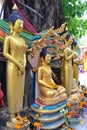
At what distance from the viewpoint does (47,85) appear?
331 centimetres

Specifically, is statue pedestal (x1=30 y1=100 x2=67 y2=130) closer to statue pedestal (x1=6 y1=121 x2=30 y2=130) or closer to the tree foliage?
statue pedestal (x1=6 y1=121 x2=30 y2=130)

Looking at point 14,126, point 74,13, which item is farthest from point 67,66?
point 74,13

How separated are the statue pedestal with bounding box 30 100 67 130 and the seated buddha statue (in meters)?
0.06

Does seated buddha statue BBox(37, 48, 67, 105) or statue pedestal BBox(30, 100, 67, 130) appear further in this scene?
seated buddha statue BBox(37, 48, 67, 105)

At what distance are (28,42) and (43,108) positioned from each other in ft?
3.14

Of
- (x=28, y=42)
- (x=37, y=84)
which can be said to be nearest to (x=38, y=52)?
(x=28, y=42)

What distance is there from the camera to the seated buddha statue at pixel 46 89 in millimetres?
3270

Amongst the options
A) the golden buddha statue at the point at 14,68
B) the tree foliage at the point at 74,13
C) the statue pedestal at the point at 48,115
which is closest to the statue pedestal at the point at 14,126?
the golden buddha statue at the point at 14,68

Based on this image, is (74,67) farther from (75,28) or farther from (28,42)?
(75,28)

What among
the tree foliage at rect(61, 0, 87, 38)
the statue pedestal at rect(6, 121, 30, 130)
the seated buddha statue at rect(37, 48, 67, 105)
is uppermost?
the tree foliage at rect(61, 0, 87, 38)

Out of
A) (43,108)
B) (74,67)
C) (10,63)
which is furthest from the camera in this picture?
(74,67)

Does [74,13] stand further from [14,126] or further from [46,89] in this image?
[14,126]

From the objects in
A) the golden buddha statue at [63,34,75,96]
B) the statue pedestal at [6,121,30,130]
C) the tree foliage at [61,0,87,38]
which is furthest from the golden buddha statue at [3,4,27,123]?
the tree foliage at [61,0,87,38]

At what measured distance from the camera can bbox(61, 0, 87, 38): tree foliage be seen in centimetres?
669
